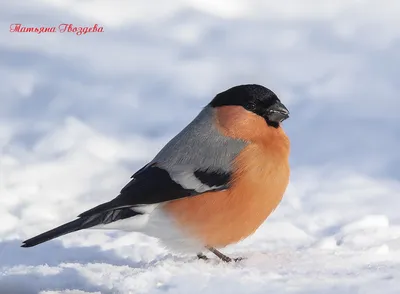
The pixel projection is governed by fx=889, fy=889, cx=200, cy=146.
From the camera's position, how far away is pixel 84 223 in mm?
5043

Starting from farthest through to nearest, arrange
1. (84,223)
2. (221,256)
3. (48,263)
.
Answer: (48,263)
(221,256)
(84,223)

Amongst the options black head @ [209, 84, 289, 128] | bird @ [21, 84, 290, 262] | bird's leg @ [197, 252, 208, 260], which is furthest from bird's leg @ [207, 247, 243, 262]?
black head @ [209, 84, 289, 128]

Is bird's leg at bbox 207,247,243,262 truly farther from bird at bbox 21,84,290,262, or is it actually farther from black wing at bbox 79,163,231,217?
black wing at bbox 79,163,231,217

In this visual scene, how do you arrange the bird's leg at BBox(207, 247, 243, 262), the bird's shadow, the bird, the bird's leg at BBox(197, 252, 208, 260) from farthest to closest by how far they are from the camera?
1. the bird's leg at BBox(197, 252, 208, 260)
2. the bird's leg at BBox(207, 247, 243, 262)
3. the bird
4. the bird's shadow

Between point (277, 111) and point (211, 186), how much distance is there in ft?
2.13

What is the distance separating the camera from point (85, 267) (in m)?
5.18

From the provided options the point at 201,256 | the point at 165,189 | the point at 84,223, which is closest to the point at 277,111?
the point at 165,189

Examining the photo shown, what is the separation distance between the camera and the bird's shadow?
4.96 meters

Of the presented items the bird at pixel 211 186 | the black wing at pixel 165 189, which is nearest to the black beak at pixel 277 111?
the bird at pixel 211 186

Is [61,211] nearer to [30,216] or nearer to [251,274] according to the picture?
[30,216]

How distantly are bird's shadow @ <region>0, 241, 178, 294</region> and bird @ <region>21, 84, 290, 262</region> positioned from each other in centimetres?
22

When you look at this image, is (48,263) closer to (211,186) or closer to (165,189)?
(165,189)

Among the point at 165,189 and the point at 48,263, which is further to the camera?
the point at 48,263

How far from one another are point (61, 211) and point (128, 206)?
190 centimetres
